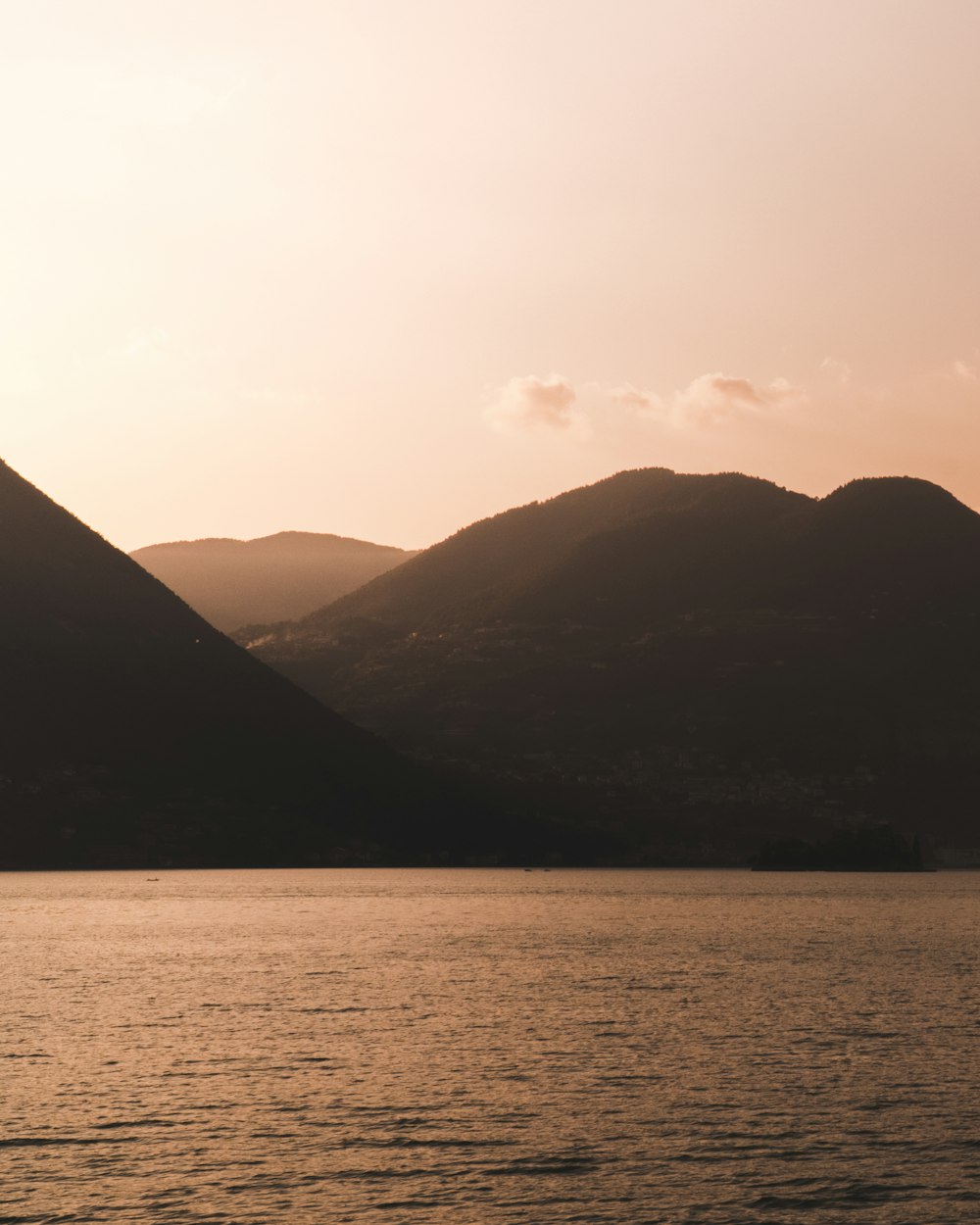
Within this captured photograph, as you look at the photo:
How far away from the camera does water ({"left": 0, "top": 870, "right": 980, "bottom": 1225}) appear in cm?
5503

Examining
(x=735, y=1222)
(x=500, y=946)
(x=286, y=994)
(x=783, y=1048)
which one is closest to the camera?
(x=735, y=1222)

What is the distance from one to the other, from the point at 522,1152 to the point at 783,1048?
3147 centimetres

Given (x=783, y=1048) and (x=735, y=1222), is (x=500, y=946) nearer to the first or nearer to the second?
(x=783, y=1048)

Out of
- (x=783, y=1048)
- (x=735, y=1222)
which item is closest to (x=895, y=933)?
(x=783, y=1048)

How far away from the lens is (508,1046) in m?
90.6

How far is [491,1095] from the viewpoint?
2940 inches

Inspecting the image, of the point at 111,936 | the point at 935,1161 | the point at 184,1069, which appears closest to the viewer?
the point at 935,1161

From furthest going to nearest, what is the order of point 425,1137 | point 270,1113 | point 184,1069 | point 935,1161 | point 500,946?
point 500,946
point 184,1069
point 270,1113
point 425,1137
point 935,1161

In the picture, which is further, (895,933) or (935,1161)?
(895,933)

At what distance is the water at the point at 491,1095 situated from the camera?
55.0 metres

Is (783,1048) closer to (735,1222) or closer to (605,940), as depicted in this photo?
(735,1222)

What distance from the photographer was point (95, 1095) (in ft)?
242

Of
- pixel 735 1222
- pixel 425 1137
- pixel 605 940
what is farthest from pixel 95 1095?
pixel 605 940

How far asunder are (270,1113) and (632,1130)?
1539 cm
